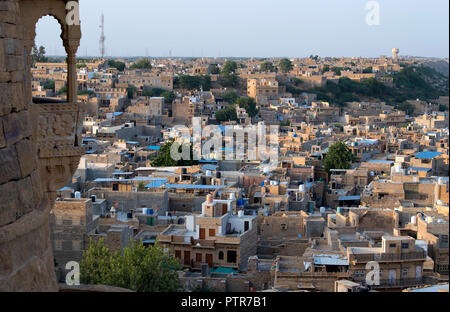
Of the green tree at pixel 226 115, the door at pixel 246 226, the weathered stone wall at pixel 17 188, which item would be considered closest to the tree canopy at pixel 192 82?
the green tree at pixel 226 115

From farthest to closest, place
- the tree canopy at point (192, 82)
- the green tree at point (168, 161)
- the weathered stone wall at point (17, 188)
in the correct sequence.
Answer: the tree canopy at point (192, 82)
the green tree at point (168, 161)
the weathered stone wall at point (17, 188)

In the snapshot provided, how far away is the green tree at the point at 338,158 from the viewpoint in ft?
79.3

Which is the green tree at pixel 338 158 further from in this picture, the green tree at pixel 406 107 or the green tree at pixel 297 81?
the green tree at pixel 297 81

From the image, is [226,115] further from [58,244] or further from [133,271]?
[133,271]

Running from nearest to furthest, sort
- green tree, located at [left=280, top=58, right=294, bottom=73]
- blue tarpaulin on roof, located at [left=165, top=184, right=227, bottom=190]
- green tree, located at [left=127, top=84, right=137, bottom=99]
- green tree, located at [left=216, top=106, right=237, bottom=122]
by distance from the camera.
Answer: blue tarpaulin on roof, located at [left=165, top=184, right=227, bottom=190] < green tree, located at [left=216, top=106, right=237, bottom=122] < green tree, located at [left=127, top=84, right=137, bottom=99] < green tree, located at [left=280, top=58, right=294, bottom=73]

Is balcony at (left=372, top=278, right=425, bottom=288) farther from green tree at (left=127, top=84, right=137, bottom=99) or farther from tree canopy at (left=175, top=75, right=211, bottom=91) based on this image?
tree canopy at (left=175, top=75, right=211, bottom=91)

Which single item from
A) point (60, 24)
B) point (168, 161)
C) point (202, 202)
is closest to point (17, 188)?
point (60, 24)

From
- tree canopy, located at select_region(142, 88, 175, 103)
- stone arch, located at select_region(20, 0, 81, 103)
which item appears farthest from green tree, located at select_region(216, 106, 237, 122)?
stone arch, located at select_region(20, 0, 81, 103)

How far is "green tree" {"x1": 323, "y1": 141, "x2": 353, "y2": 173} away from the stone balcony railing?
18.8 m

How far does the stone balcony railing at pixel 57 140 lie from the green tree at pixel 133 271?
184 inches

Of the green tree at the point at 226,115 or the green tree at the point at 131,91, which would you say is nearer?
the green tree at the point at 226,115

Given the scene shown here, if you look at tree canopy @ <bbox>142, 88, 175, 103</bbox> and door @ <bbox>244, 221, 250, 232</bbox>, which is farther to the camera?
tree canopy @ <bbox>142, 88, 175, 103</bbox>

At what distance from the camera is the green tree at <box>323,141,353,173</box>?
24156 mm
